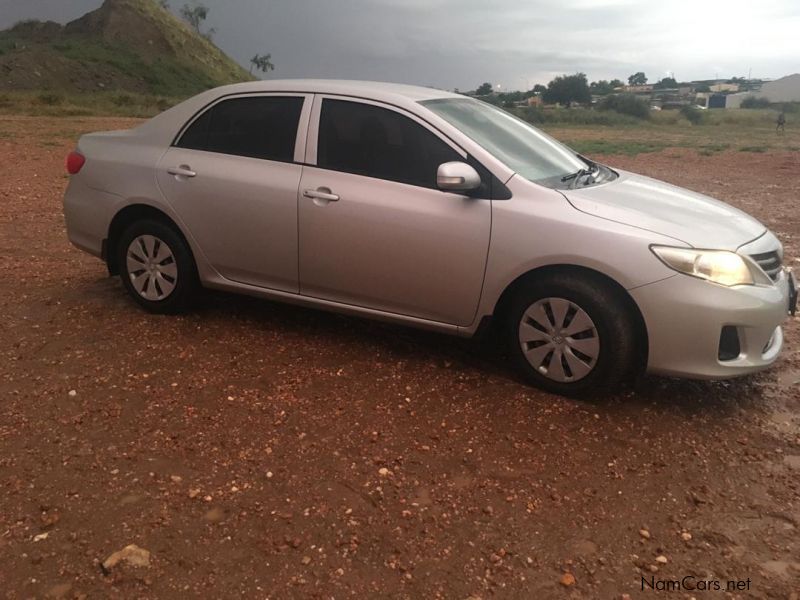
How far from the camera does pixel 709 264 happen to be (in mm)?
3582

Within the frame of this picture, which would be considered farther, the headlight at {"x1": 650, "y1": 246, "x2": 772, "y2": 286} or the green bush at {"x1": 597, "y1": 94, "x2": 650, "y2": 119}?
the green bush at {"x1": 597, "y1": 94, "x2": 650, "y2": 119}

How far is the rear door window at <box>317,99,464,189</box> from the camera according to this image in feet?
13.5

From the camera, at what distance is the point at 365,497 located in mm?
3008

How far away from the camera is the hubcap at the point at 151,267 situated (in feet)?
16.0

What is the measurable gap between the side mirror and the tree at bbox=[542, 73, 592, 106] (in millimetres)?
74854

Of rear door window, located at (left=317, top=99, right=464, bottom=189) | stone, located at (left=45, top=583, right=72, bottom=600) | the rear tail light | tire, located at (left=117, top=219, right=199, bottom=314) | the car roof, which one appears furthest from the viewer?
the rear tail light

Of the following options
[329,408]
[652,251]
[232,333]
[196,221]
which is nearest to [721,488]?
[652,251]

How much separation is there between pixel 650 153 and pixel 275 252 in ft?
62.1

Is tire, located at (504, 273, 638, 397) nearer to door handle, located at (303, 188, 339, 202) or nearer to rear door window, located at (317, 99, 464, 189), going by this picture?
rear door window, located at (317, 99, 464, 189)

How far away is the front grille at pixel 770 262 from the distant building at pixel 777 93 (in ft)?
310

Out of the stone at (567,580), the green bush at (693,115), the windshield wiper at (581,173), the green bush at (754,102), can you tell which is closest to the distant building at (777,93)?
the green bush at (754,102)

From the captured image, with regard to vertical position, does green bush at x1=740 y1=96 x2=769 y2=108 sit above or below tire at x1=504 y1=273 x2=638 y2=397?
above

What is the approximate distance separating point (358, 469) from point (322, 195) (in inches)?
70.8

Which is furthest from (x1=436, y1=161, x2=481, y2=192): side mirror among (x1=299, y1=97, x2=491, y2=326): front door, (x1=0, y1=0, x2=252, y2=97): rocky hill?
(x1=0, y1=0, x2=252, y2=97): rocky hill
